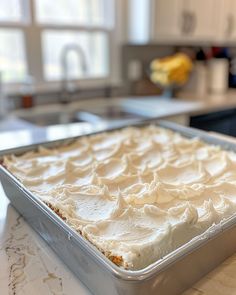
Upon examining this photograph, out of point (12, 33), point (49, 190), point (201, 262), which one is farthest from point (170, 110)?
point (201, 262)

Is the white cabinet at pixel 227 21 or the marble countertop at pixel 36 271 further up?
the white cabinet at pixel 227 21

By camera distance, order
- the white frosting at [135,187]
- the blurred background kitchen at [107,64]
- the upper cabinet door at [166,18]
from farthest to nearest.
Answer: the upper cabinet door at [166,18] → the blurred background kitchen at [107,64] → the white frosting at [135,187]

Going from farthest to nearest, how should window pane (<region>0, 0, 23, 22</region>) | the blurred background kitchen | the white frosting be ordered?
the blurred background kitchen
window pane (<region>0, 0, 23, 22</region>)
the white frosting

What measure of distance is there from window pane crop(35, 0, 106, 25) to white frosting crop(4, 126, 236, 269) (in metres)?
1.55

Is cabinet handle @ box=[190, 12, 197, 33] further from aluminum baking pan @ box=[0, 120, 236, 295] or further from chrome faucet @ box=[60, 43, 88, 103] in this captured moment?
aluminum baking pan @ box=[0, 120, 236, 295]

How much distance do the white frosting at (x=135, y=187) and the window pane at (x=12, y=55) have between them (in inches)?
54.9

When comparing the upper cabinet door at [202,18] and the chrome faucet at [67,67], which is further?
the upper cabinet door at [202,18]

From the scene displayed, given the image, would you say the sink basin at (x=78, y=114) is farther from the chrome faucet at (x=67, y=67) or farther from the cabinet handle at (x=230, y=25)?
the cabinet handle at (x=230, y=25)

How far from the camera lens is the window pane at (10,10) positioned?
7.22ft

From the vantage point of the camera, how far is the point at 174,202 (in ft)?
2.41

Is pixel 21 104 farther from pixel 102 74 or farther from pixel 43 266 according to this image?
pixel 43 266

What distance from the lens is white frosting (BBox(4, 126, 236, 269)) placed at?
0.60 m

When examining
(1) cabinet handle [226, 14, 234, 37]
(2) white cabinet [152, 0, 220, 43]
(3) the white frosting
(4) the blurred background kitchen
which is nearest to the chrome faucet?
(4) the blurred background kitchen

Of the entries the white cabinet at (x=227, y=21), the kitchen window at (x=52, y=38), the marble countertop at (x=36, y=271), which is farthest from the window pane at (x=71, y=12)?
the marble countertop at (x=36, y=271)
